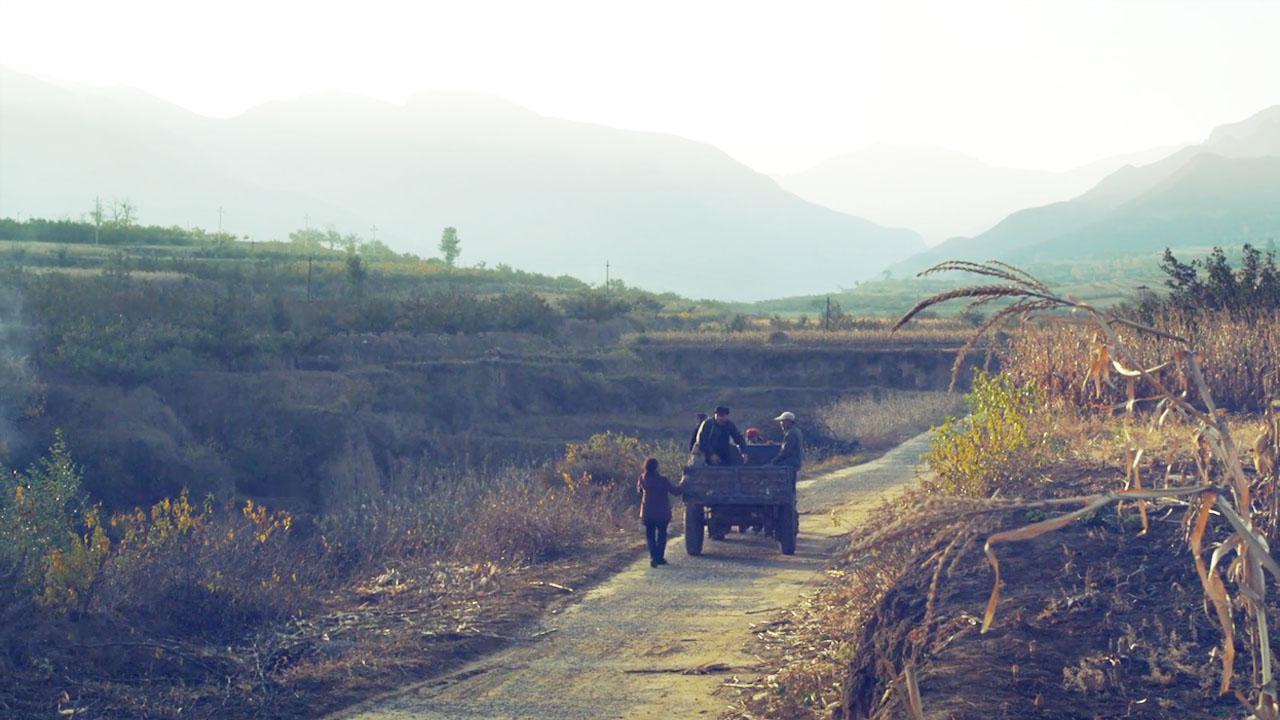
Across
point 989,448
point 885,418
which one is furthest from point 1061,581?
point 885,418

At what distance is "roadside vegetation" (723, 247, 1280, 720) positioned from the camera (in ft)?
10.0

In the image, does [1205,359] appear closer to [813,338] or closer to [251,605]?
[251,605]

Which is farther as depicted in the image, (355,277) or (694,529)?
(355,277)

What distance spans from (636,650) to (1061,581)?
3.96 metres

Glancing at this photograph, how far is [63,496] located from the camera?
1353cm

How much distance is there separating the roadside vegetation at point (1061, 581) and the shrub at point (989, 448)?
0.03 metres

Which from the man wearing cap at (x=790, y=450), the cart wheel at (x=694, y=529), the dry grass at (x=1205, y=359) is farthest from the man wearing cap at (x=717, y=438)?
the dry grass at (x=1205, y=359)

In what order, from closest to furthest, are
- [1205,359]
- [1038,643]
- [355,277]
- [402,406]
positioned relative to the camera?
[1038,643]
[1205,359]
[402,406]
[355,277]

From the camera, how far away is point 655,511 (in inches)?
567

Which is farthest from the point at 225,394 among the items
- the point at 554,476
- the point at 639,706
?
the point at 639,706

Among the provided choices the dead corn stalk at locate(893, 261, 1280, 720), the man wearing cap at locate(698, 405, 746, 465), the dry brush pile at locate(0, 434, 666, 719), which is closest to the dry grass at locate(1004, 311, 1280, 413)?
the man wearing cap at locate(698, 405, 746, 465)

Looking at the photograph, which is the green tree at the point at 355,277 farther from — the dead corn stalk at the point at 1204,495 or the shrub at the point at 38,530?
the dead corn stalk at the point at 1204,495

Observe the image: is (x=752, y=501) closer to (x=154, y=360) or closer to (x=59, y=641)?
(x=59, y=641)

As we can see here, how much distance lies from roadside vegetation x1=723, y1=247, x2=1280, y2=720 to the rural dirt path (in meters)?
0.48
